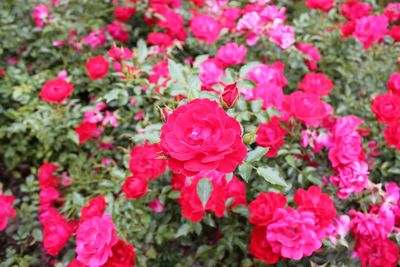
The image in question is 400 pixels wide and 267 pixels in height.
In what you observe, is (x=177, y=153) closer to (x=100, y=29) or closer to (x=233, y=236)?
(x=233, y=236)

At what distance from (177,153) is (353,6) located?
1.80 metres

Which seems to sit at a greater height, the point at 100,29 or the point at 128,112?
the point at 100,29

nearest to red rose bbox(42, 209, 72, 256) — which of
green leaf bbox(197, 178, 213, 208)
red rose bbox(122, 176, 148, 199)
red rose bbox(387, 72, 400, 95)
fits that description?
red rose bbox(122, 176, 148, 199)

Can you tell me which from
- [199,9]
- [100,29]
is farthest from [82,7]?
[199,9]

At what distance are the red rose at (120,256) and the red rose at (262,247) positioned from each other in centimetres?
42

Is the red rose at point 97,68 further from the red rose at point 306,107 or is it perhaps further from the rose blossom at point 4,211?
the red rose at point 306,107

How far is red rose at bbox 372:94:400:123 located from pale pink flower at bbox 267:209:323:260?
579 millimetres

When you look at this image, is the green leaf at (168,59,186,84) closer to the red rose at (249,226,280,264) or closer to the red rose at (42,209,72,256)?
the red rose at (249,226,280,264)

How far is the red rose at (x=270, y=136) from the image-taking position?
152 centimetres

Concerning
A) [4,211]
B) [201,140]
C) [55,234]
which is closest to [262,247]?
[201,140]

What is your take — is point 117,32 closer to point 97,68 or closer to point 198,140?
point 97,68

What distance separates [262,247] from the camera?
1.36m

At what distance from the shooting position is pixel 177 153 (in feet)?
3.11

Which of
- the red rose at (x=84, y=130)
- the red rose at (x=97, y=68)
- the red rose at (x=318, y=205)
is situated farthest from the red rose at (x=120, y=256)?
the red rose at (x=97, y=68)
